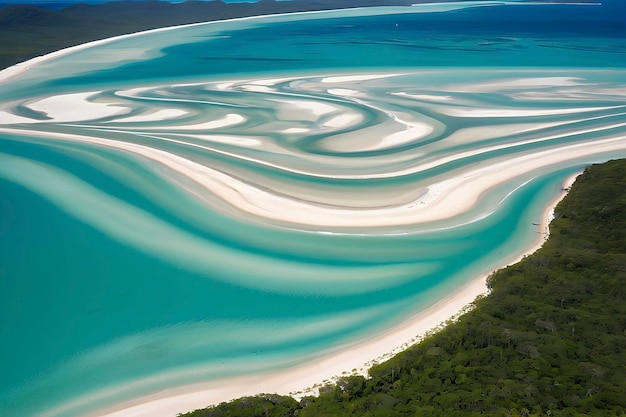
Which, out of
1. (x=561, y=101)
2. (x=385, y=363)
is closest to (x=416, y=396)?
(x=385, y=363)

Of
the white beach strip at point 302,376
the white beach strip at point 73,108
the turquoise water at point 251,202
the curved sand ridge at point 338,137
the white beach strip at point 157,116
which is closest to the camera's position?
the white beach strip at point 302,376

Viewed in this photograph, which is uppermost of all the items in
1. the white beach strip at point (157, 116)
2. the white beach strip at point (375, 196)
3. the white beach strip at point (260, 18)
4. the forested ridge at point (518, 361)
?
the white beach strip at point (260, 18)

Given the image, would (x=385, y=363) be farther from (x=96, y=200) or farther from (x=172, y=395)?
(x=96, y=200)

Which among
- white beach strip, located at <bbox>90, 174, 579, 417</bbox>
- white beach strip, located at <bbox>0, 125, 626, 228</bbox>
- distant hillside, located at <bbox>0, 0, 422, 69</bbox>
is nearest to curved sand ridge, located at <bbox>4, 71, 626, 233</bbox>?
white beach strip, located at <bbox>0, 125, 626, 228</bbox>

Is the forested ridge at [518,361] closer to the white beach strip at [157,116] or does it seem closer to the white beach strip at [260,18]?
the white beach strip at [157,116]

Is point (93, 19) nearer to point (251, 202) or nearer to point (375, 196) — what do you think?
point (251, 202)

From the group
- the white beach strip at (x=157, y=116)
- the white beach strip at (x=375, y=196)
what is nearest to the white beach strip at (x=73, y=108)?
the white beach strip at (x=157, y=116)
